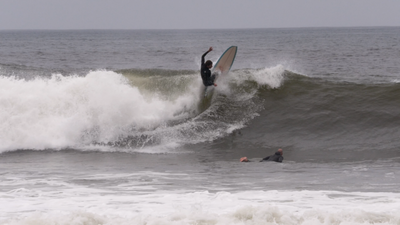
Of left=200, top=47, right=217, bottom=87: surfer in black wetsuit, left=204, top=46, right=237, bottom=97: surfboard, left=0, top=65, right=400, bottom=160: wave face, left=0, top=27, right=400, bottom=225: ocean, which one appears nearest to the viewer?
left=0, top=27, right=400, bottom=225: ocean

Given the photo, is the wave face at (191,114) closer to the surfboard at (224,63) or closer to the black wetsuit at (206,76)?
the surfboard at (224,63)

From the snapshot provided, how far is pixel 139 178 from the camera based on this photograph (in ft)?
25.3

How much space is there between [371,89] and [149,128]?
25.5 ft

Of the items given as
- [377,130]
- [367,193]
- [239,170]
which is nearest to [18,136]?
[239,170]

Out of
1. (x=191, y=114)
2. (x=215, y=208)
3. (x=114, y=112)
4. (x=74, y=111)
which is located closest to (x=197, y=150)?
(x=191, y=114)

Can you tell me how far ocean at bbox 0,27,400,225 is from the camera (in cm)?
549

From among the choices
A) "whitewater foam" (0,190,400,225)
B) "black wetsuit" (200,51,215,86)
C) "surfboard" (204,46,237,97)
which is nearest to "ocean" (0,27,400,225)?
"whitewater foam" (0,190,400,225)

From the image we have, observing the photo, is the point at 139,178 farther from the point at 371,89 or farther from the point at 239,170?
the point at 371,89

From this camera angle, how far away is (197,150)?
11.0m

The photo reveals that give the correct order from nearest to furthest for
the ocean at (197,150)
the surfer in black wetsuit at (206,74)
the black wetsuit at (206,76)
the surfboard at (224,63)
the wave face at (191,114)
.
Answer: the ocean at (197,150), the wave face at (191,114), the surfer in black wetsuit at (206,74), the black wetsuit at (206,76), the surfboard at (224,63)

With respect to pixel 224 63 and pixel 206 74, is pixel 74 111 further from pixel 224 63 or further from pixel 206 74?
pixel 224 63

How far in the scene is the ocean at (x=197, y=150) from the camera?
549 cm

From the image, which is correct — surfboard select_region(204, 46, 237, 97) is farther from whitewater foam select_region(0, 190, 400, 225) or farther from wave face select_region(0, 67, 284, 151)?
whitewater foam select_region(0, 190, 400, 225)

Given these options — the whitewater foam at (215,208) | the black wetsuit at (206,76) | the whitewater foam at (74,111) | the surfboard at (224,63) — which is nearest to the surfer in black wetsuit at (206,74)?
the black wetsuit at (206,76)
